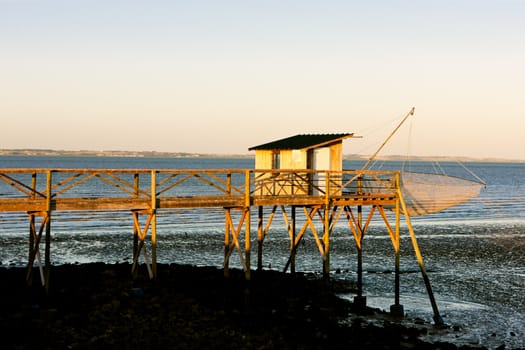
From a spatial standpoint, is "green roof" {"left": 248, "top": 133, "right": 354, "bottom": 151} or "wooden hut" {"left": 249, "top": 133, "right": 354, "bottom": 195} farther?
"green roof" {"left": 248, "top": 133, "right": 354, "bottom": 151}

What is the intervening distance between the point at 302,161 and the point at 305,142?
Result: 134 cm

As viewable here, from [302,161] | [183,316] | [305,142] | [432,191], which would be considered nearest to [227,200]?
[302,161]

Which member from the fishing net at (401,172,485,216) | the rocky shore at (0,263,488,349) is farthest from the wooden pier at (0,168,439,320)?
the fishing net at (401,172,485,216)

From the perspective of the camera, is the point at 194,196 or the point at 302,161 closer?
the point at 194,196

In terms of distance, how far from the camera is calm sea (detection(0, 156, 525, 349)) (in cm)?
2759

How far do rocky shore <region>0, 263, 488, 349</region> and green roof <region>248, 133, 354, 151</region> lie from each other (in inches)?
240

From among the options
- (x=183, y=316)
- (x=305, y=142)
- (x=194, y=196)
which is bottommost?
(x=183, y=316)

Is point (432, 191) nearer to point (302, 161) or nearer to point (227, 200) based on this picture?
point (302, 161)

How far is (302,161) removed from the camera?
31062 mm

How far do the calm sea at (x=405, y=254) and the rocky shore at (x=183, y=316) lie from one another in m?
3.04

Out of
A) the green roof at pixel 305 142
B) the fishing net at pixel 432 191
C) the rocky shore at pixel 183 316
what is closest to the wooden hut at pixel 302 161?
the green roof at pixel 305 142

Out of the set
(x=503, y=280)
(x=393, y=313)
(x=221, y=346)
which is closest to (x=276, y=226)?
(x=503, y=280)

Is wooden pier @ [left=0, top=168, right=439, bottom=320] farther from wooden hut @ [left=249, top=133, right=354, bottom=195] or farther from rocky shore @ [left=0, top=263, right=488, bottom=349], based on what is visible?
rocky shore @ [left=0, top=263, right=488, bottom=349]

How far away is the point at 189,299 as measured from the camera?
79.5 ft
